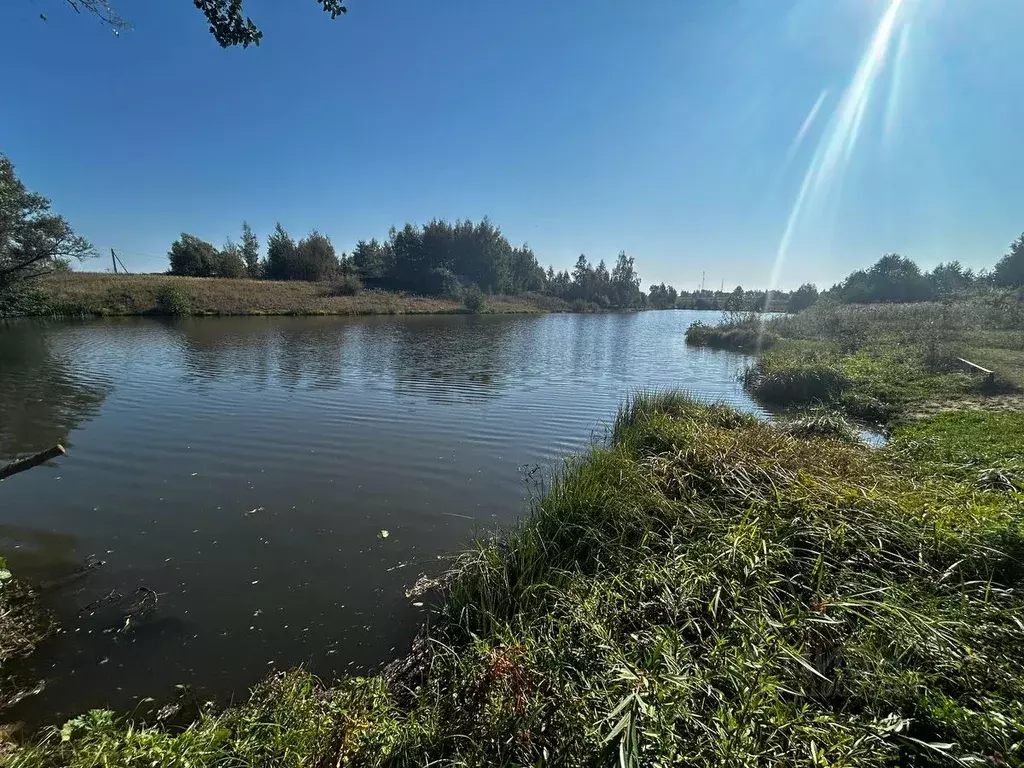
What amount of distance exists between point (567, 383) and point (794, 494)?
1232 centimetres

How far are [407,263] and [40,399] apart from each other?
66.6 metres

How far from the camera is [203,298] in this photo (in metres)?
45.5

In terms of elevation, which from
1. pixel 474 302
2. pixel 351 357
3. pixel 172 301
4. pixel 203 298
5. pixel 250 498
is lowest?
pixel 250 498

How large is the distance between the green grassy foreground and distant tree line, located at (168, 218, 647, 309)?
61.8 metres

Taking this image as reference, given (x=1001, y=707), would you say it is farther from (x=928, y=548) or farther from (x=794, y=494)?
(x=794, y=494)

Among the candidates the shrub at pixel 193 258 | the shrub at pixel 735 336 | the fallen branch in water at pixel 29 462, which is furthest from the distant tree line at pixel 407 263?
the fallen branch in water at pixel 29 462

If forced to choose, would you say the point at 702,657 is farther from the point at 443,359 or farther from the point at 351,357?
the point at 351,357

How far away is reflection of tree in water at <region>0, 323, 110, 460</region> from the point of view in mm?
9453

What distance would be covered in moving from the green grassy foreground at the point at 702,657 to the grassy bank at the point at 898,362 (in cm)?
893

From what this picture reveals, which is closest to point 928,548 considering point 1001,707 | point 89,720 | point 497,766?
point 1001,707

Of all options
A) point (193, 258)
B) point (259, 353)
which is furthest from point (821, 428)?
point (193, 258)

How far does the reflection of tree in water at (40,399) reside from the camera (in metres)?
9.45

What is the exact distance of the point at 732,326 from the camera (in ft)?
108

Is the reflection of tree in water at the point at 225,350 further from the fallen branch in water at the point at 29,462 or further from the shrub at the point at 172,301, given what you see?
the fallen branch in water at the point at 29,462
